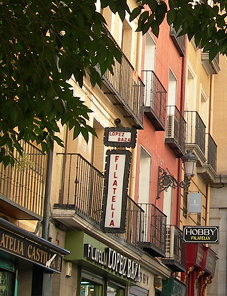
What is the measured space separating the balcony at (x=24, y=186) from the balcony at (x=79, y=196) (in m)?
0.78

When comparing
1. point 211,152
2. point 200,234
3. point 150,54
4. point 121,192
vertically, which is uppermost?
point 150,54

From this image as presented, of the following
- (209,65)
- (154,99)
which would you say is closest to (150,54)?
(154,99)

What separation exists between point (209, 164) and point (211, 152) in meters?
0.82

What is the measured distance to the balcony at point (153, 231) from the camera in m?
20.3

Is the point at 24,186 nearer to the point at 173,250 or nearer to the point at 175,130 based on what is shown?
the point at 173,250

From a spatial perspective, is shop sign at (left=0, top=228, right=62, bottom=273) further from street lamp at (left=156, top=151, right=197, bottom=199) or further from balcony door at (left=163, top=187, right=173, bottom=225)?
balcony door at (left=163, top=187, right=173, bottom=225)

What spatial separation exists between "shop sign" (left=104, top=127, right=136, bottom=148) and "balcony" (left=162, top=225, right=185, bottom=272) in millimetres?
6891

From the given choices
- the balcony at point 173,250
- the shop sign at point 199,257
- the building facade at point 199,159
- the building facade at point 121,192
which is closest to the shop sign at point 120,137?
the building facade at point 121,192

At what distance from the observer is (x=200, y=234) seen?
24016 mm

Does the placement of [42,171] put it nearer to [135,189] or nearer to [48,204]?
[48,204]

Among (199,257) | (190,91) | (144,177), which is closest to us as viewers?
(144,177)

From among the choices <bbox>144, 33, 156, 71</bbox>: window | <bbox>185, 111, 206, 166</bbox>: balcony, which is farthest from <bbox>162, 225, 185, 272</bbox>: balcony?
<bbox>144, 33, 156, 71</bbox>: window

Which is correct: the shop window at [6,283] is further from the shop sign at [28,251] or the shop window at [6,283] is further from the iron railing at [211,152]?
the iron railing at [211,152]

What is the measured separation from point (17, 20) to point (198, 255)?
1716cm
